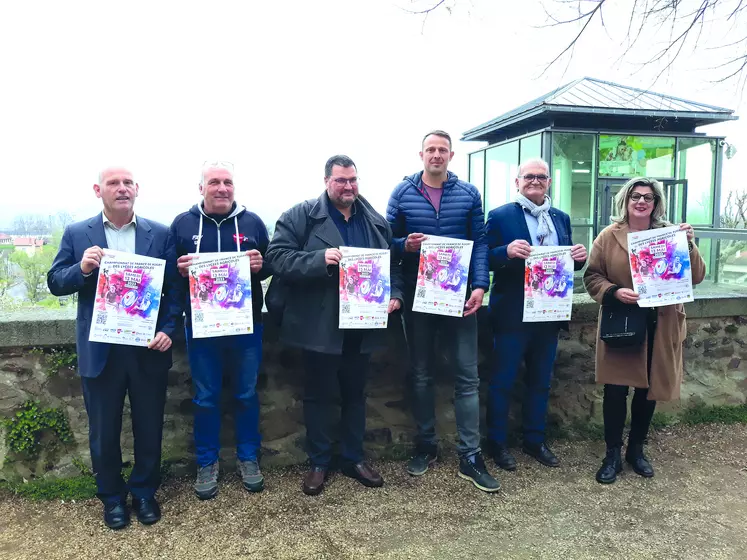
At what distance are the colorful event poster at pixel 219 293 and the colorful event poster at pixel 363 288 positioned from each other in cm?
56

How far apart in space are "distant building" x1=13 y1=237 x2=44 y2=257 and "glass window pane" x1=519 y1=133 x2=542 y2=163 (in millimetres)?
9415

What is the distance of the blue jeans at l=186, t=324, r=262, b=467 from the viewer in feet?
10.5

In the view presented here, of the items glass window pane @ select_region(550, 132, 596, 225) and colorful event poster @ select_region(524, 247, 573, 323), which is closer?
colorful event poster @ select_region(524, 247, 573, 323)

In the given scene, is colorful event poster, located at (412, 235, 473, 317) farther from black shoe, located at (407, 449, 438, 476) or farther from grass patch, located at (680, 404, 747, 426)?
grass patch, located at (680, 404, 747, 426)

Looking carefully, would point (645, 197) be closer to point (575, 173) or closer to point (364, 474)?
point (364, 474)

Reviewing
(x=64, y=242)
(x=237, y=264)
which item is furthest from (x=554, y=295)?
(x=64, y=242)

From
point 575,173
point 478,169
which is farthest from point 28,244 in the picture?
point 478,169

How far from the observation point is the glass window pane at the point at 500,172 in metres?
12.3

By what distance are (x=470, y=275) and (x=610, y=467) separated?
159 cm

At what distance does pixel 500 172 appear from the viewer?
13.0 metres

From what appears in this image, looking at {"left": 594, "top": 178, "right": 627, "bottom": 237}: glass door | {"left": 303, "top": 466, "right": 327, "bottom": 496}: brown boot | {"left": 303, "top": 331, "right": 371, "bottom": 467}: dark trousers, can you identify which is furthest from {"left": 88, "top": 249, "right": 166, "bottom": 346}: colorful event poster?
{"left": 594, "top": 178, "right": 627, "bottom": 237}: glass door

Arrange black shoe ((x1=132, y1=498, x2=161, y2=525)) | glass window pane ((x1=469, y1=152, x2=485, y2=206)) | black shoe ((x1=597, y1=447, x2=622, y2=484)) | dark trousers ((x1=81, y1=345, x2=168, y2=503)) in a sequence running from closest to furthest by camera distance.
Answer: dark trousers ((x1=81, y1=345, x2=168, y2=503)), black shoe ((x1=132, y1=498, x2=161, y2=525)), black shoe ((x1=597, y1=447, x2=622, y2=484)), glass window pane ((x1=469, y1=152, x2=485, y2=206))

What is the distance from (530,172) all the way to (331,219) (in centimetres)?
139

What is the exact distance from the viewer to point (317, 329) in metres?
3.23
